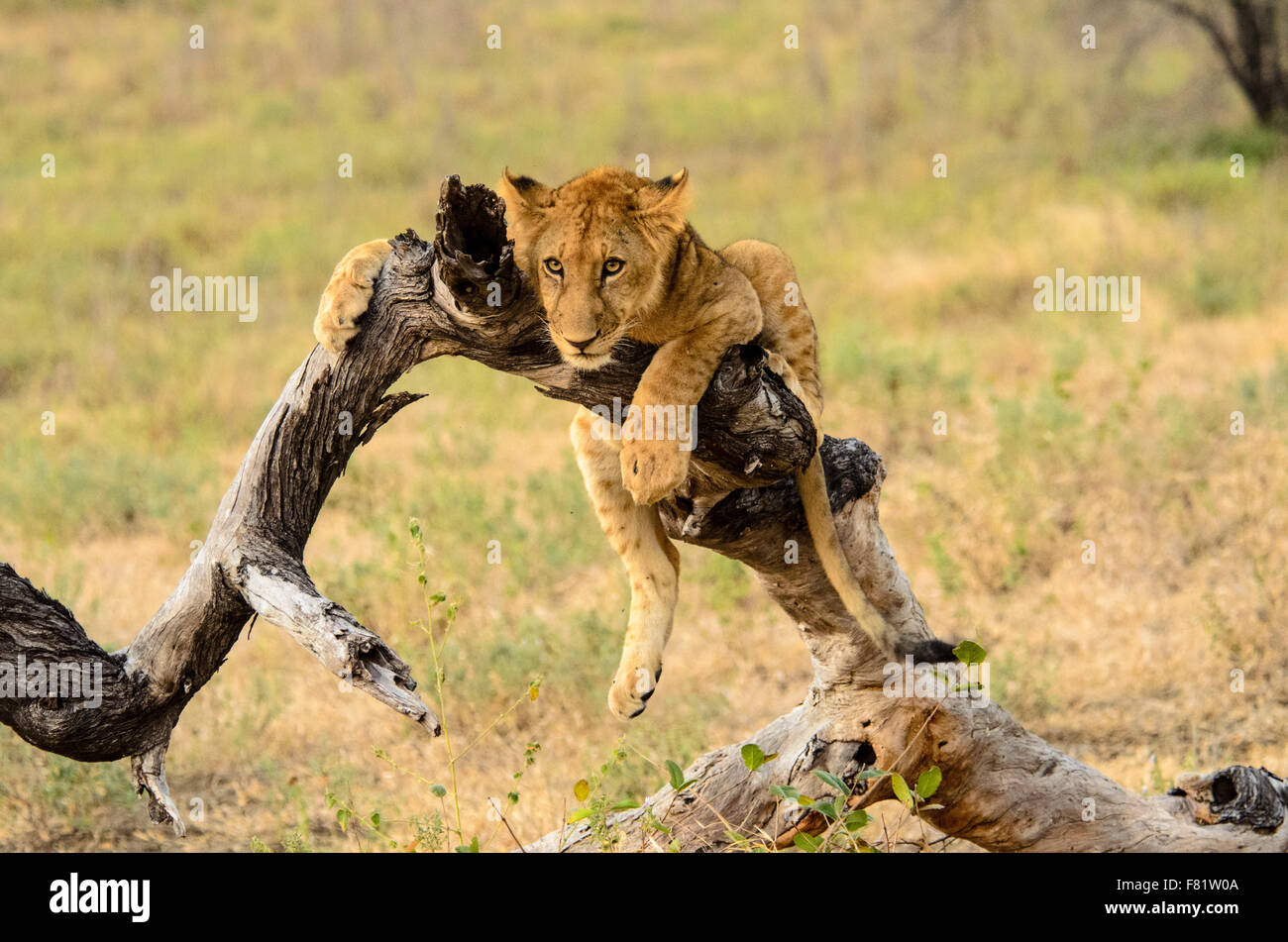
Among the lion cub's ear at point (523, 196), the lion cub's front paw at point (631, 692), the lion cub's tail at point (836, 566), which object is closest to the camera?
the lion cub's ear at point (523, 196)

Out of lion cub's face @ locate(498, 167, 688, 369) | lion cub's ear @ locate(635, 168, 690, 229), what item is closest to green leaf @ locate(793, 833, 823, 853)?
lion cub's face @ locate(498, 167, 688, 369)

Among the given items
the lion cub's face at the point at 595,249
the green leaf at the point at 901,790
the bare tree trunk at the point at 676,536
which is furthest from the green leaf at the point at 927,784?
the lion cub's face at the point at 595,249

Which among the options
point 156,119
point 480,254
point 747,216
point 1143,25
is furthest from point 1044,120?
point 480,254

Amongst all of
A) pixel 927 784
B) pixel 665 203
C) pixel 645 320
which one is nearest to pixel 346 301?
pixel 645 320

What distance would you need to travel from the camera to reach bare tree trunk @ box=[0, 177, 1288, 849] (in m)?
3.44

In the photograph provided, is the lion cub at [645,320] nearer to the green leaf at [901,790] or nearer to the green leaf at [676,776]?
the green leaf at [901,790]

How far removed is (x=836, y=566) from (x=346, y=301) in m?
1.76

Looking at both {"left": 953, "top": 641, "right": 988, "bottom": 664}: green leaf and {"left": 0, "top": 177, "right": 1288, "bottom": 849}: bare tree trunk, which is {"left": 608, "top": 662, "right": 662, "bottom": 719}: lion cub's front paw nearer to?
{"left": 0, "top": 177, "right": 1288, "bottom": 849}: bare tree trunk

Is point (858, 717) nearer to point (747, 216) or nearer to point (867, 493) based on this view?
point (867, 493)

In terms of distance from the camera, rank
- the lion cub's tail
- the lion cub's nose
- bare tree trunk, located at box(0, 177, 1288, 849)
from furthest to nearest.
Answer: the lion cub's tail → the lion cub's nose → bare tree trunk, located at box(0, 177, 1288, 849)

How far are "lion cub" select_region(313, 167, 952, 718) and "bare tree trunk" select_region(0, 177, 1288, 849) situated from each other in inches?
4.0

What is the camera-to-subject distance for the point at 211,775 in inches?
263

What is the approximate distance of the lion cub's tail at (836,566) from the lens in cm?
416

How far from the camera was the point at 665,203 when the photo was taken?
4004 mm
